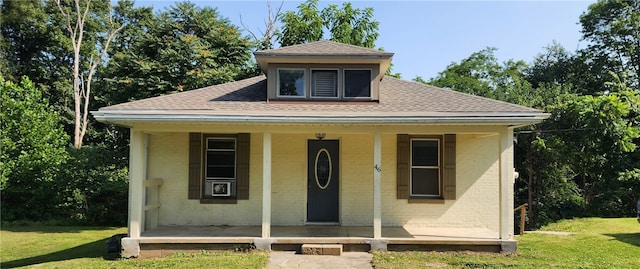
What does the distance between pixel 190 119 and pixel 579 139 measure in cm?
1235

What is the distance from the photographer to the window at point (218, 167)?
377 inches

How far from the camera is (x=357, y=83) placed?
941 cm

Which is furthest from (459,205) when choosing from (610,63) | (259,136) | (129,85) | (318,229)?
(610,63)

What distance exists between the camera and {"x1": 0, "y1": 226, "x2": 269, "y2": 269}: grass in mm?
7117

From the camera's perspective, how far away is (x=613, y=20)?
2278 cm

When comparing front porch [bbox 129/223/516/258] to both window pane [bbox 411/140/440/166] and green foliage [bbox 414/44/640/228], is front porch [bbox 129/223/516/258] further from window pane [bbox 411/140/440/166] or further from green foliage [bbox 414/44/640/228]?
green foliage [bbox 414/44/640/228]

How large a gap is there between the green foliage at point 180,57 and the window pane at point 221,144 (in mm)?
5817

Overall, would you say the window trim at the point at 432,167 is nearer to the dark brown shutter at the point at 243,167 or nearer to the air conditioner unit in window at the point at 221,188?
the dark brown shutter at the point at 243,167

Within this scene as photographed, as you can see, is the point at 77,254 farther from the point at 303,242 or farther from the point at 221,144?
the point at 303,242

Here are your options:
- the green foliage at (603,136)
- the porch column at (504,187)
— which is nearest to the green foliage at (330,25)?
the green foliage at (603,136)

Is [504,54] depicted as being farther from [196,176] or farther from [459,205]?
[196,176]

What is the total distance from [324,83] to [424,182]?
3.08 metres

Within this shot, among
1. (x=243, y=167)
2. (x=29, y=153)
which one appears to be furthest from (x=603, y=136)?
(x=29, y=153)

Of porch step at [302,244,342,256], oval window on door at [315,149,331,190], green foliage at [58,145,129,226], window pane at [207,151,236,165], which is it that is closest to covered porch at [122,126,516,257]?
porch step at [302,244,342,256]
